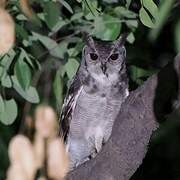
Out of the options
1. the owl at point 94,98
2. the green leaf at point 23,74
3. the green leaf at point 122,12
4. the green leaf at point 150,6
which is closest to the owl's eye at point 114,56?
the owl at point 94,98

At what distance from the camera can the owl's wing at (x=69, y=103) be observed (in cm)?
325

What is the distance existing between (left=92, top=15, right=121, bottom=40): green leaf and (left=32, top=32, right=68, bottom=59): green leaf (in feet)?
0.69

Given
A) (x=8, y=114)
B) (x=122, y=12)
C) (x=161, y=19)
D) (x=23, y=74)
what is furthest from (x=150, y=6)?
(x=161, y=19)

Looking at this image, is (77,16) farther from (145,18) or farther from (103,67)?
(103,67)

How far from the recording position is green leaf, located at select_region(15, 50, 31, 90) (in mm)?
2234

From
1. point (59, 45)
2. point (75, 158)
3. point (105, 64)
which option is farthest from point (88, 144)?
point (59, 45)

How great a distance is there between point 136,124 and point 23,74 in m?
0.47

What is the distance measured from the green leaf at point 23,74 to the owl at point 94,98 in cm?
88

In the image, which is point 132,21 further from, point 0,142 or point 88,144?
point 0,142

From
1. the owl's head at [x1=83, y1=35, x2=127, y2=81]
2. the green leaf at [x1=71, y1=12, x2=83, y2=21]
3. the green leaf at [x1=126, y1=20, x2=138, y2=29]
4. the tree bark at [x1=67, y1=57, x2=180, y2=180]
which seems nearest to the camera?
the tree bark at [x1=67, y1=57, x2=180, y2=180]

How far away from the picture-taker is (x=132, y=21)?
258 centimetres

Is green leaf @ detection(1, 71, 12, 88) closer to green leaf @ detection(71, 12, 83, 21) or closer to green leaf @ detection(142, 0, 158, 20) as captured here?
green leaf @ detection(71, 12, 83, 21)

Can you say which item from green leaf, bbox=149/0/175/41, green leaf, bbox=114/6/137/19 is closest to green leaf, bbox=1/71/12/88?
green leaf, bbox=114/6/137/19

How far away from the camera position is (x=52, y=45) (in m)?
2.60
